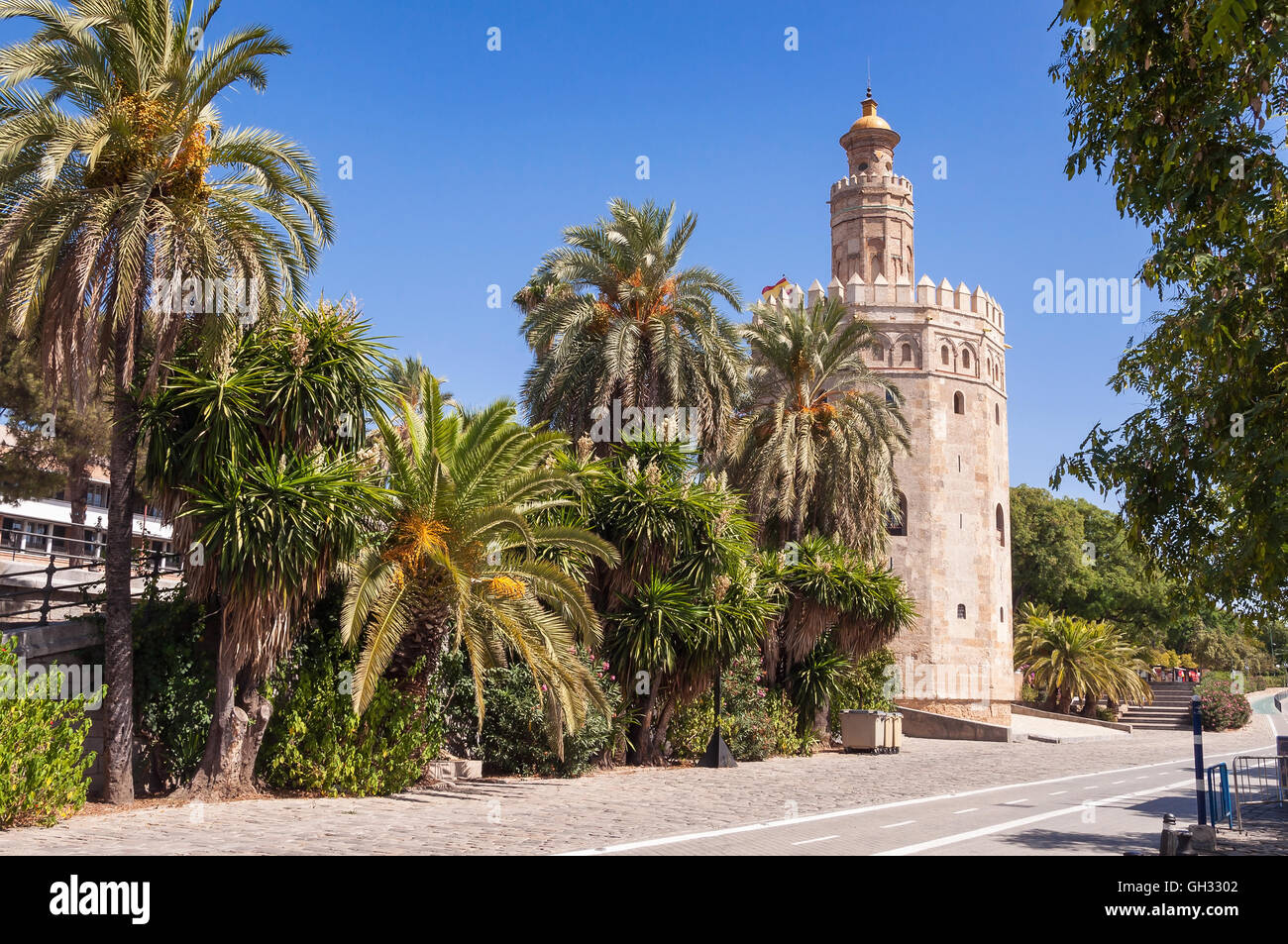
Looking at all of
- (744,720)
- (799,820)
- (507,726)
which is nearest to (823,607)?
(744,720)

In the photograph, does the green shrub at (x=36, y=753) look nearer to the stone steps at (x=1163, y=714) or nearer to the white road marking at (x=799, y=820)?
the white road marking at (x=799, y=820)

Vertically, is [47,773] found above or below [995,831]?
above

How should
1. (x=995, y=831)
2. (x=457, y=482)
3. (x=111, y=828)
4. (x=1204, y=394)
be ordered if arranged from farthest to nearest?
(x=457, y=482) → (x=995, y=831) → (x=111, y=828) → (x=1204, y=394)

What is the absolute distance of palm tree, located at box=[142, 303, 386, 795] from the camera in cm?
1333

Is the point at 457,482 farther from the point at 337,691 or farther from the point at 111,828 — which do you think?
the point at 111,828

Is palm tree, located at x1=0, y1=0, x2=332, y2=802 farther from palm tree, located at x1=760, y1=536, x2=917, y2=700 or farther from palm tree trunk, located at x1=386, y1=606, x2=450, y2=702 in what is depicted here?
palm tree, located at x1=760, y1=536, x2=917, y2=700

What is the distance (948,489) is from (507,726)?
2867cm

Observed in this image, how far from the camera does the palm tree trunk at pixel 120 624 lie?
44.0 ft

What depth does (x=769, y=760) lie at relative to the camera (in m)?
24.3

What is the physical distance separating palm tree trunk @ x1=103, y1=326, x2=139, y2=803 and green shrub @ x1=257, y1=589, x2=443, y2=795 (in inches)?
72.7

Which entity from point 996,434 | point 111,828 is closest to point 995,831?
point 111,828

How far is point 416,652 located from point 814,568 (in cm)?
1219

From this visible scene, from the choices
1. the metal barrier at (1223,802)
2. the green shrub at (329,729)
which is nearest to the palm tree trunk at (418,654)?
the green shrub at (329,729)

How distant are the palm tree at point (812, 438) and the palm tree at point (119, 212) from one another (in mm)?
14900
